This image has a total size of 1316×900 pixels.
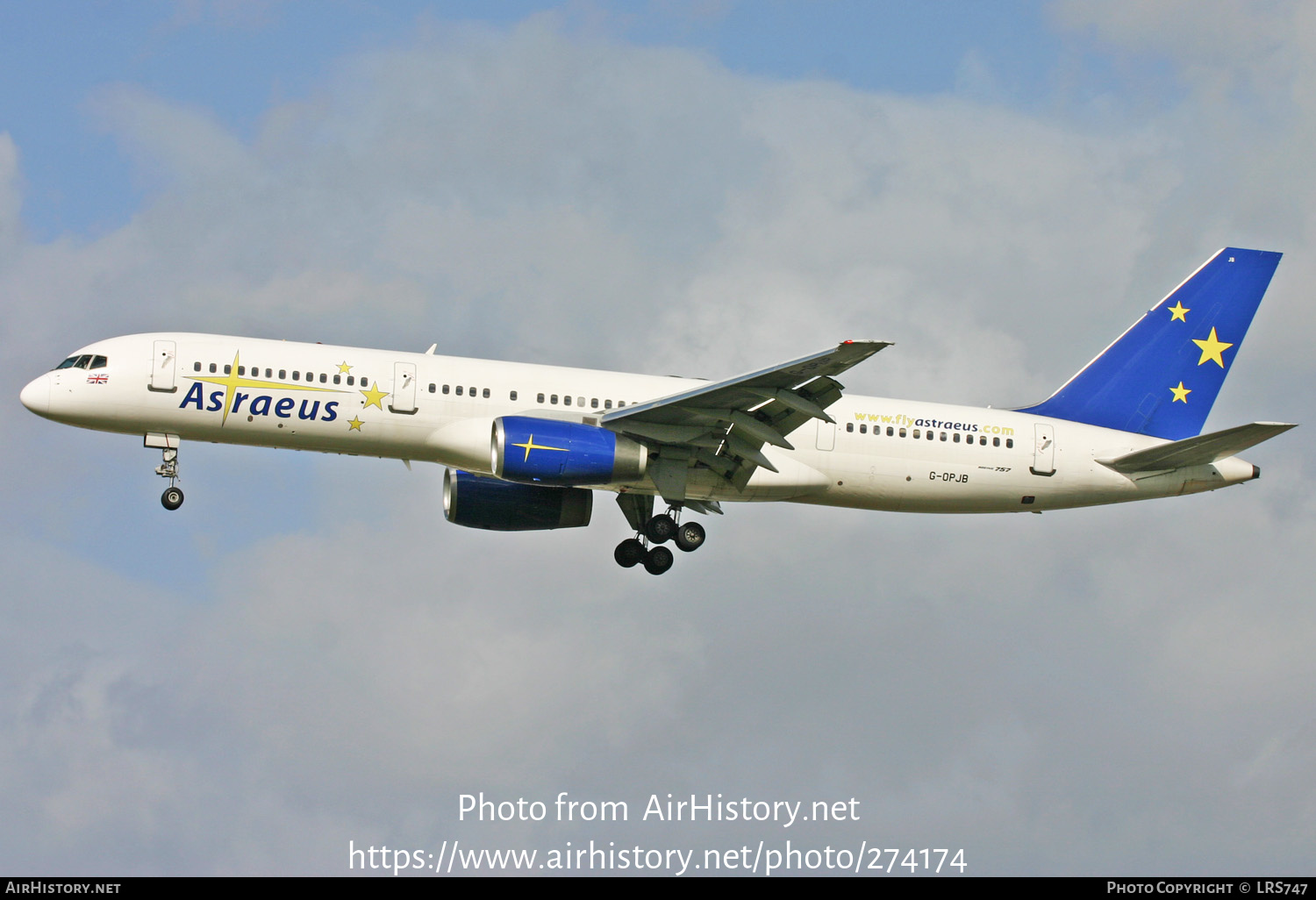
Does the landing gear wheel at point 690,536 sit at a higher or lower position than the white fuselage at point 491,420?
lower

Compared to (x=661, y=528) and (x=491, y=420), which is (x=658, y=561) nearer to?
(x=661, y=528)

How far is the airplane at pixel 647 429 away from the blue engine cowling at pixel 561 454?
0.04 m

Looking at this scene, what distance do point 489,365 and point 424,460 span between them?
117 inches

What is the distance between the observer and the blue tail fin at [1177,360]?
141ft

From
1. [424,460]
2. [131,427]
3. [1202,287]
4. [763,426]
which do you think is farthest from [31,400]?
[1202,287]

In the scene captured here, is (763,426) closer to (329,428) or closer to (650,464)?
(650,464)

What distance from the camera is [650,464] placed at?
38.0 meters

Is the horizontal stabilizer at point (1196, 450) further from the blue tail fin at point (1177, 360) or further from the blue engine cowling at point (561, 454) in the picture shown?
the blue engine cowling at point (561, 454)

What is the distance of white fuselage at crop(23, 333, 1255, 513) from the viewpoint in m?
37.0

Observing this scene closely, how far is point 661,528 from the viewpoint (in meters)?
40.5

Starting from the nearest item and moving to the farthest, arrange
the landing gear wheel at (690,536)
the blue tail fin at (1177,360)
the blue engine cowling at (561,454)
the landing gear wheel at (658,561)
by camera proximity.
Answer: the blue engine cowling at (561,454)
the landing gear wheel at (690,536)
the landing gear wheel at (658,561)
the blue tail fin at (1177,360)

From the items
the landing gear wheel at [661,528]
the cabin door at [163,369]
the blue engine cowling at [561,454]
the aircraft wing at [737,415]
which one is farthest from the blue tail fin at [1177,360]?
the cabin door at [163,369]

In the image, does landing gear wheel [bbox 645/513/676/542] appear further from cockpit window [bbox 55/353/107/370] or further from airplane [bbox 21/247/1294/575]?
cockpit window [bbox 55/353/107/370]

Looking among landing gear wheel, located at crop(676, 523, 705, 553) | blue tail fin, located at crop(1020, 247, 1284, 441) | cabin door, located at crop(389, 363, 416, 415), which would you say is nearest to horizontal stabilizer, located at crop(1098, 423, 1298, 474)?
blue tail fin, located at crop(1020, 247, 1284, 441)
